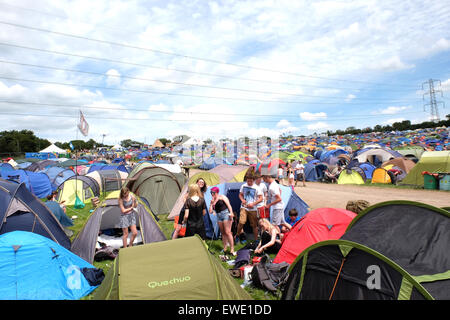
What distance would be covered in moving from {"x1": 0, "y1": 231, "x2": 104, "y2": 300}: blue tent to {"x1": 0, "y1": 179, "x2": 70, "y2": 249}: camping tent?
1710 mm

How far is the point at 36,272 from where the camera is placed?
174 inches

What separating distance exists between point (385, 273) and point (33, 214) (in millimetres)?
6843

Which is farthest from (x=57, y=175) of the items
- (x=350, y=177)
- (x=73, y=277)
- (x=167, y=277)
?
(x=350, y=177)

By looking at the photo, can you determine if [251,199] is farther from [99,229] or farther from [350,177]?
[350,177]

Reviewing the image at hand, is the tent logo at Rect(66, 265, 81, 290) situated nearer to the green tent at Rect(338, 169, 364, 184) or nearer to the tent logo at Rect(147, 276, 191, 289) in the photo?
the tent logo at Rect(147, 276, 191, 289)

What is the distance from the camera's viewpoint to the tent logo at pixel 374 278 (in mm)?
2750

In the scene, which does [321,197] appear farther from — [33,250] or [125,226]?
[33,250]

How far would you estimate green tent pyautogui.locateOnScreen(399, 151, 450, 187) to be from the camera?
14.5 metres

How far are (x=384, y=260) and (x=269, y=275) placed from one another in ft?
8.46

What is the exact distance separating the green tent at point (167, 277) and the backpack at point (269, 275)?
1.35 meters

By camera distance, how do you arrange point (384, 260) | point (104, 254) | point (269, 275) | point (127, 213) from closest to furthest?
point (384, 260), point (269, 275), point (104, 254), point (127, 213)

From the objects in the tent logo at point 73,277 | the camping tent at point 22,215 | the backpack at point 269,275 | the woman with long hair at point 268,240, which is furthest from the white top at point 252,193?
the camping tent at point 22,215

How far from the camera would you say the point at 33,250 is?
4512 mm

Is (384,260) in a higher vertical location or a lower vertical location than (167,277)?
higher
